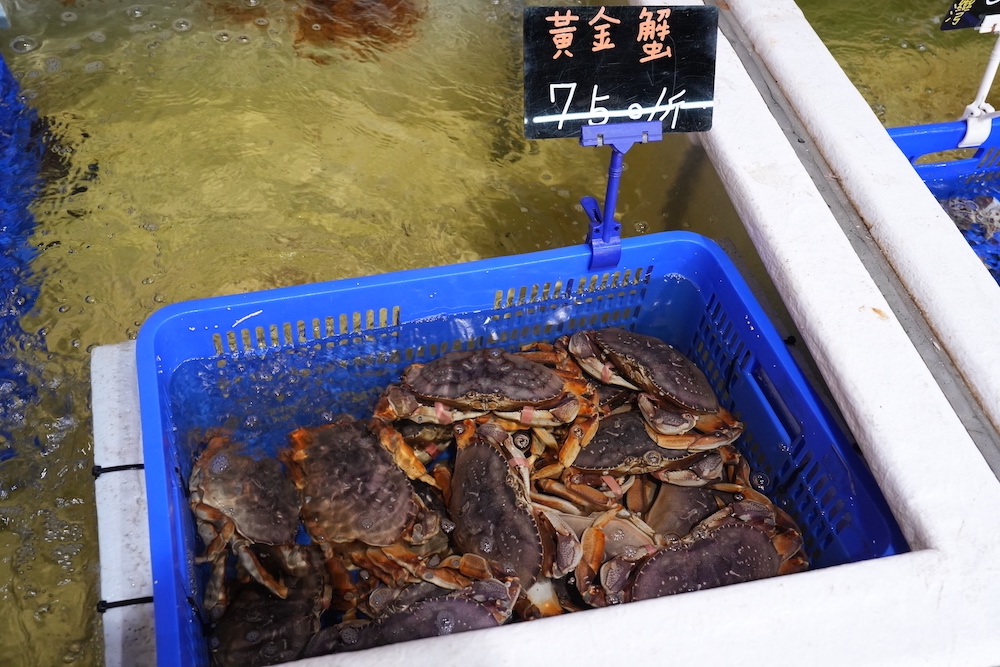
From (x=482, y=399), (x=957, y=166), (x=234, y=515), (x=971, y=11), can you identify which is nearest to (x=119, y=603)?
(x=234, y=515)

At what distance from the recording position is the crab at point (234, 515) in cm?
209

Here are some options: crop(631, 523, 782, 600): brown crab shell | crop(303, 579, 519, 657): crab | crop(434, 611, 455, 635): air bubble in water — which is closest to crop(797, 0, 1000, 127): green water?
crop(631, 523, 782, 600): brown crab shell

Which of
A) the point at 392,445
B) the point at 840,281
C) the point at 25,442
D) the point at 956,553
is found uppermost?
the point at 840,281

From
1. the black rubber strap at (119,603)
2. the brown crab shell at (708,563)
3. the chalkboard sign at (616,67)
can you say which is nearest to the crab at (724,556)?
→ the brown crab shell at (708,563)

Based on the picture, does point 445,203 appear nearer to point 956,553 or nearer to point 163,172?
point 163,172

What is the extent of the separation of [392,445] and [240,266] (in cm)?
128

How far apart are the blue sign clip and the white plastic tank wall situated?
421 mm

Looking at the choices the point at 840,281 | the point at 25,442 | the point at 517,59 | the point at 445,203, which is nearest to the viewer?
the point at 840,281

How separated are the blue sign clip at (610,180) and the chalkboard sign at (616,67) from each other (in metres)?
0.03

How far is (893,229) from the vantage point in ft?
7.48

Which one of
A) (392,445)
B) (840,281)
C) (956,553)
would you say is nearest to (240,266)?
(392,445)

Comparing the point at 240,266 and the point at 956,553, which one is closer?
the point at 956,553

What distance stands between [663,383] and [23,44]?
3.53 metres

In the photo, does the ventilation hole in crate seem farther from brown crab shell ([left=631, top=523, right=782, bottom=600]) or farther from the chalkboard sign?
the chalkboard sign
